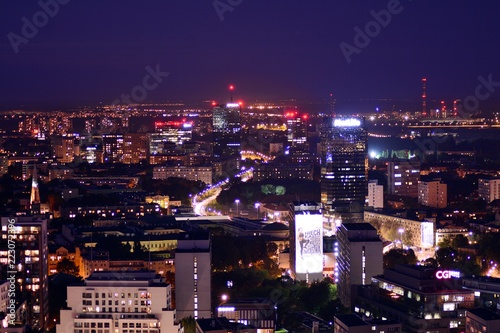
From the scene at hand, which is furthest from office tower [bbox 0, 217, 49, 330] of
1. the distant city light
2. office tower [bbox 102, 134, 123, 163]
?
office tower [bbox 102, 134, 123, 163]

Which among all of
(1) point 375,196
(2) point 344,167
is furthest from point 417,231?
(1) point 375,196

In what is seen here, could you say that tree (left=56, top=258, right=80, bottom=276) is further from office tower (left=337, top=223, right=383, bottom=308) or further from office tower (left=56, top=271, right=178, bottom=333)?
office tower (left=56, top=271, right=178, bottom=333)

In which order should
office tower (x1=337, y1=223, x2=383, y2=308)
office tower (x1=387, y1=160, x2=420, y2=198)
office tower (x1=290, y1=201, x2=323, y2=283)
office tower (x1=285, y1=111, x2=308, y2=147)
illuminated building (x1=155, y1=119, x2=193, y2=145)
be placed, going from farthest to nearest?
1. illuminated building (x1=155, y1=119, x2=193, y2=145)
2. office tower (x1=285, y1=111, x2=308, y2=147)
3. office tower (x1=387, y1=160, x2=420, y2=198)
4. office tower (x1=290, y1=201, x2=323, y2=283)
5. office tower (x1=337, y1=223, x2=383, y2=308)

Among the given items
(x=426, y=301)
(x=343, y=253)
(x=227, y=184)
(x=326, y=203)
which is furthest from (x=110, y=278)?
(x=227, y=184)

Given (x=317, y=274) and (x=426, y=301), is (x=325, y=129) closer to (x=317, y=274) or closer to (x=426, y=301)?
(x=317, y=274)

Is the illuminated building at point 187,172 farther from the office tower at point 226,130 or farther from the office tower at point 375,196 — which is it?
the office tower at point 375,196

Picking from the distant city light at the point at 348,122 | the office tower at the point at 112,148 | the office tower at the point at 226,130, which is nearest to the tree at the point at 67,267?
the distant city light at the point at 348,122
